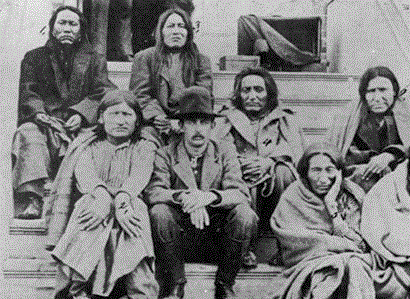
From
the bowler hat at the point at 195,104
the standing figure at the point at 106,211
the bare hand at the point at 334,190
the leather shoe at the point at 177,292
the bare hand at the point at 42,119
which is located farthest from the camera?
the bare hand at the point at 42,119

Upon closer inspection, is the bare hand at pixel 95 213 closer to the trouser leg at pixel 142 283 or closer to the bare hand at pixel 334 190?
the trouser leg at pixel 142 283

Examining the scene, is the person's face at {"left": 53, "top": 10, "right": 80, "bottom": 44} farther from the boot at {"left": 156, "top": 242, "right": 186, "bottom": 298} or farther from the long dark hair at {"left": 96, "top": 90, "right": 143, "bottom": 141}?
the boot at {"left": 156, "top": 242, "right": 186, "bottom": 298}

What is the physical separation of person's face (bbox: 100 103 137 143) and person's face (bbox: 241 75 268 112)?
0.62 metres

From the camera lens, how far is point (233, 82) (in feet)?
16.3

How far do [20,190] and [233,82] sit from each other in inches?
49.2

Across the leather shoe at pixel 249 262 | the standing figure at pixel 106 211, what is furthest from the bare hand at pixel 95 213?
the leather shoe at pixel 249 262

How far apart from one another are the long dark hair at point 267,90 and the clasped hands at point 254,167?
28 centimetres

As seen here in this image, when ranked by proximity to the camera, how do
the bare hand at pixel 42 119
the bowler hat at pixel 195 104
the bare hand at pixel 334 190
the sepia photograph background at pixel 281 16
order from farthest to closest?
the sepia photograph background at pixel 281 16 → the bare hand at pixel 42 119 → the bowler hat at pixel 195 104 → the bare hand at pixel 334 190

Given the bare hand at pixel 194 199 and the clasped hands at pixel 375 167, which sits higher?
the clasped hands at pixel 375 167

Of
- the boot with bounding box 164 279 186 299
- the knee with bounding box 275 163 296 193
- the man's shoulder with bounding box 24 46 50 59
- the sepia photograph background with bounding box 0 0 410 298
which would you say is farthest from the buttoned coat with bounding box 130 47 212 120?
the boot with bounding box 164 279 186 299

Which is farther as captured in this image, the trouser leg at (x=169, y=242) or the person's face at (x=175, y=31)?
the person's face at (x=175, y=31)

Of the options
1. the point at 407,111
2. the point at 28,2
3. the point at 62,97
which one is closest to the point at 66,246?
the point at 62,97

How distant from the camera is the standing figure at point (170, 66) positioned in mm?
4730

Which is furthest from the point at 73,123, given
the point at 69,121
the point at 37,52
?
the point at 37,52
